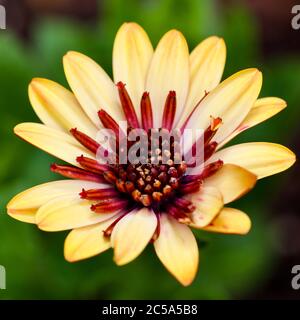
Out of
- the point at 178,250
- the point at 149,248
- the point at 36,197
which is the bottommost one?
the point at 149,248

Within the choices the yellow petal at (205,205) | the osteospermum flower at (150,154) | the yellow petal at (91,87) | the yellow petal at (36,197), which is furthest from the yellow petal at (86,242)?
the yellow petal at (91,87)

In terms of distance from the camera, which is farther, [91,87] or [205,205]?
[91,87]

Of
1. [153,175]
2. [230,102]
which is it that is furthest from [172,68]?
[153,175]

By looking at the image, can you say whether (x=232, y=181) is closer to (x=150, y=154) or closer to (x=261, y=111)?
(x=261, y=111)

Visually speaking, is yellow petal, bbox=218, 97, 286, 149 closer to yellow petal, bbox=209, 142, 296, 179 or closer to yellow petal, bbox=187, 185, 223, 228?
yellow petal, bbox=209, 142, 296, 179

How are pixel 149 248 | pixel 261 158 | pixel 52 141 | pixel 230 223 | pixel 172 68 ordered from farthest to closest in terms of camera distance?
pixel 149 248, pixel 172 68, pixel 52 141, pixel 261 158, pixel 230 223

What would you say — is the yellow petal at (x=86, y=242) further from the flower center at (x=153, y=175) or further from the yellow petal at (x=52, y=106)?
the yellow petal at (x=52, y=106)
